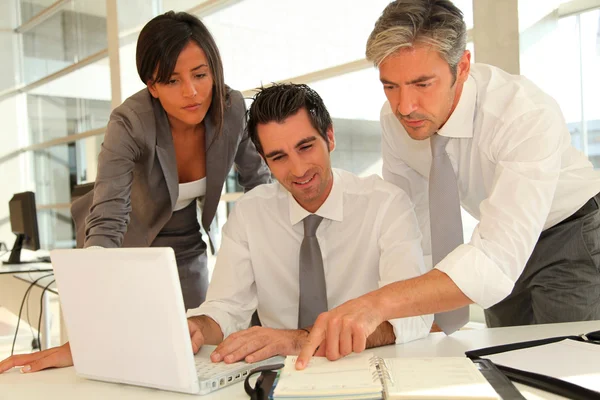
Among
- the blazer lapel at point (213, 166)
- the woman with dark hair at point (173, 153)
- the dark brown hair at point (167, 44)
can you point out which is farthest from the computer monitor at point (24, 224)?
the dark brown hair at point (167, 44)

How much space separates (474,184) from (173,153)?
97 cm

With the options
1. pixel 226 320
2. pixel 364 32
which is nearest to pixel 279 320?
pixel 226 320

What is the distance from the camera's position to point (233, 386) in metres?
1.02

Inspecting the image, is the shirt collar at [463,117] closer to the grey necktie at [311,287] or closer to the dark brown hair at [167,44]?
A: the grey necktie at [311,287]

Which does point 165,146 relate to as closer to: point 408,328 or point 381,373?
point 408,328

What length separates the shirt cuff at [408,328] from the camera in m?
1.23

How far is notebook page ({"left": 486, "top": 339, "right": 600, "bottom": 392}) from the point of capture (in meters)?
0.90

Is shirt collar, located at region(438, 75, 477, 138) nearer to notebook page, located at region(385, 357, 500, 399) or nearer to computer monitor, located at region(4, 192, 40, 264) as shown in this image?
notebook page, located at region(385, 357, 500, 399)

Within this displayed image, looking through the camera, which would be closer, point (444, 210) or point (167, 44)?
point (444, 210)

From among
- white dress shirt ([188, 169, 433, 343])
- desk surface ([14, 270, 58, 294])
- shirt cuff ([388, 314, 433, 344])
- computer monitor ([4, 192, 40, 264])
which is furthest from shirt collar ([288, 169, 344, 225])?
computer monitor ([4, 192, 40, 264])

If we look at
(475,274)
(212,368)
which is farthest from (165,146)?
(475,274)

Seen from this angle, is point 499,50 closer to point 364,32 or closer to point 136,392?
point 364,32

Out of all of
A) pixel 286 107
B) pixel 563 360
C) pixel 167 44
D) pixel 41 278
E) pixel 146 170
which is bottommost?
pixel 41 278

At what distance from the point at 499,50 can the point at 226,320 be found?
5.76 feet
